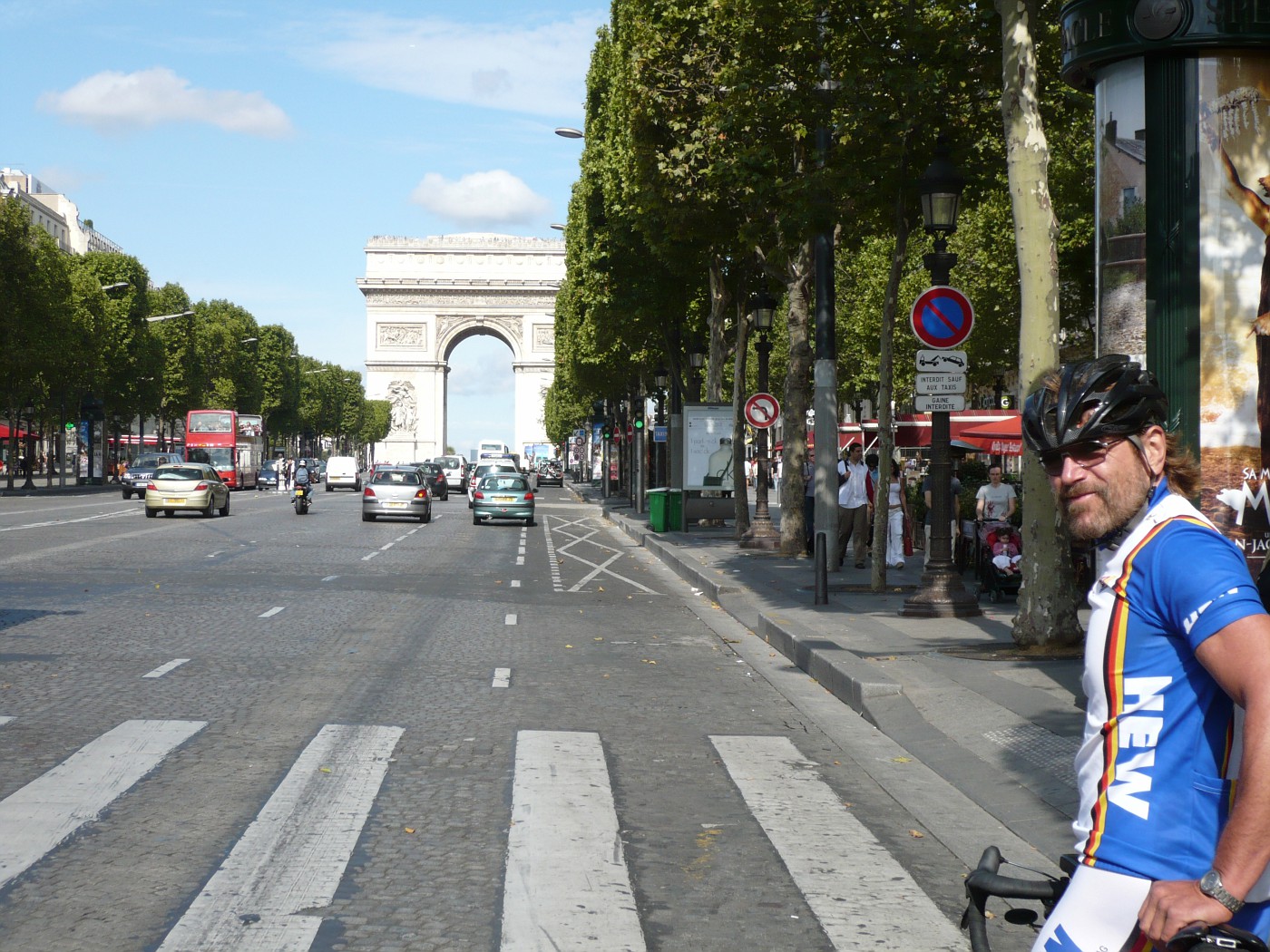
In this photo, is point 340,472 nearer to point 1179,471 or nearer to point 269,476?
point 269,476

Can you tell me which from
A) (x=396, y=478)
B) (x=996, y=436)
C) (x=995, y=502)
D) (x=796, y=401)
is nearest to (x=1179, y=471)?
(x=995, y=502)

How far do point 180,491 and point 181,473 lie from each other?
2.04 feet

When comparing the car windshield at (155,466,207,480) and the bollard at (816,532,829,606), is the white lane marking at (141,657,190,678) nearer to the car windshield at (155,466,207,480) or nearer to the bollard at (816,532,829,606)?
the bollard at (816,532,829,606)

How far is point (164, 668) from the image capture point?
10.7 metres

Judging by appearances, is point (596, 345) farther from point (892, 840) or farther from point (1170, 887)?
point (1170, 887)

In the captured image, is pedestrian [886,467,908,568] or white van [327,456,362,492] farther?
white van [327,456,362,492]

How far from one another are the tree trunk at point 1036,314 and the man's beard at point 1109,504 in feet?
28.3

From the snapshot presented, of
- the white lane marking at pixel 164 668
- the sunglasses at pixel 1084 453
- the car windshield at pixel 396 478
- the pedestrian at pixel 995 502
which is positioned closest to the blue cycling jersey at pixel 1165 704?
the sunglasses at pixel 1084 453

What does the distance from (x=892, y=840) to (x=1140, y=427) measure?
12.8 feet

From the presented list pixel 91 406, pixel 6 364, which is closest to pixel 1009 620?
pixel 6 364

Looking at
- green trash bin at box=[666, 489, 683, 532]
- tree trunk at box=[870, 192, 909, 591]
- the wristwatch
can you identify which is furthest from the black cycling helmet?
green trash bin at box=[666, 489, 683, 532]

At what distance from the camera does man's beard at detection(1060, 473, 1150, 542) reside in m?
2.57

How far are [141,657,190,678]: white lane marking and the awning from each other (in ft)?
50.3

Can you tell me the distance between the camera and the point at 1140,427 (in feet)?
8.45
